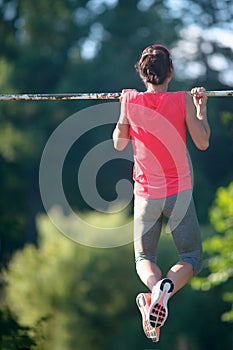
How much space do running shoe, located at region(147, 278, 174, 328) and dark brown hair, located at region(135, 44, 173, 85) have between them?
1.19 m

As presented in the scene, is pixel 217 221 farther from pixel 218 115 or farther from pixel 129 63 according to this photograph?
pixel 129 63

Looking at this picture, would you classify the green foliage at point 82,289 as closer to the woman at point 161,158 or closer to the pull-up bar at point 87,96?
the pull-up bar at point 87,96

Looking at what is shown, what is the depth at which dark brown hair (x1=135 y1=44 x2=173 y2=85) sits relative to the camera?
5.79m

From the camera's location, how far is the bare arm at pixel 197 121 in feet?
18.9

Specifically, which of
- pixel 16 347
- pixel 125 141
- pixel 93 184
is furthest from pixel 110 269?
pixel 125 141

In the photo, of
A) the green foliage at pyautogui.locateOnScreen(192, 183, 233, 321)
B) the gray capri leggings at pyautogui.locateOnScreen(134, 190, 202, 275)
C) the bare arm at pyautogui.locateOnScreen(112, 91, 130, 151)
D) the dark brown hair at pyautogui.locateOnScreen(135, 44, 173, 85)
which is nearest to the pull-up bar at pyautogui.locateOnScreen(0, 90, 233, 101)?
the bare arm at pyautogui.locateOnScreen(112, 91, 130, 151)

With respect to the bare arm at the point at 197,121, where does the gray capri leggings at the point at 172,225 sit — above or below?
below

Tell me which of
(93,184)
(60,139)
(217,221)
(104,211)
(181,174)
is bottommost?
(181,174)

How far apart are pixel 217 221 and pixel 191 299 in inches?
309

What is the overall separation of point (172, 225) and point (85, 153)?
22.0 metres

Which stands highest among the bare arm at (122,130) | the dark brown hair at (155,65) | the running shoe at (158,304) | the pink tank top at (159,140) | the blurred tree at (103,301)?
the blurred tree at (103,301)

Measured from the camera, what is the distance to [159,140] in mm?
5855

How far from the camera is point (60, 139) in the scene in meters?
27.9

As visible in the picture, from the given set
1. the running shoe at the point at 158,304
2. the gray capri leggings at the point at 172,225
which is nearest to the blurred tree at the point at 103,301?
the gray capri leggings at the point at 172,225
